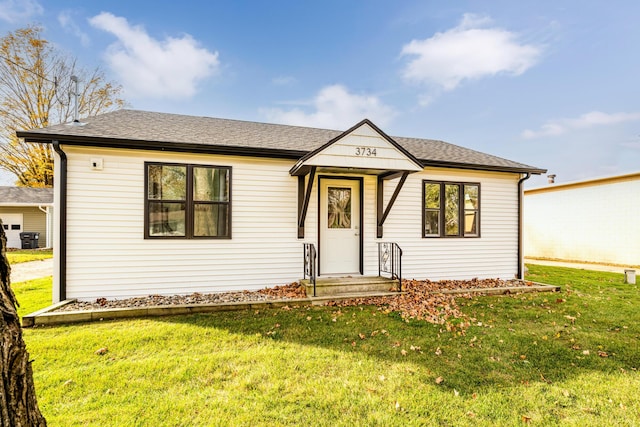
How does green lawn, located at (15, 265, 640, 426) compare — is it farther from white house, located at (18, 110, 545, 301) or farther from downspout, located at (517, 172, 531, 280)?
downspout, located at (517, 172, 531, 280)

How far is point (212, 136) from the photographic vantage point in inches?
264

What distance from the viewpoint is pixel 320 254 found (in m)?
7.04

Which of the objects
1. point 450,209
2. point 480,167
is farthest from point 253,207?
point 480,167

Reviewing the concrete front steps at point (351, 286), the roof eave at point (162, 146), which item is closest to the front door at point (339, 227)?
the concrete front steps at point (351, 286)

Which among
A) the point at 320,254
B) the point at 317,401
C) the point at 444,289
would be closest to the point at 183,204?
the point at 320,254

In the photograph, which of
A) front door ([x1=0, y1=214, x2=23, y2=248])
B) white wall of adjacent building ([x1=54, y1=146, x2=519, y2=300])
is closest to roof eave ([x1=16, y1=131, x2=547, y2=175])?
white wall of adjacent building ([x1=54, y1=146, x2=519, y2=300])

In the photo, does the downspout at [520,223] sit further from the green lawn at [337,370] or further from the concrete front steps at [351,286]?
the concrete front steps at [351,286]

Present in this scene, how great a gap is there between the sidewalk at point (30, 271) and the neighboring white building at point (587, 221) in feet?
70.0

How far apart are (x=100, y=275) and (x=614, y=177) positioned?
18.3 metres

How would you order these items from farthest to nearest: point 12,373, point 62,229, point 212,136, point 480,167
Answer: point 480,167
point 212,136
point 62,229
point 12,373

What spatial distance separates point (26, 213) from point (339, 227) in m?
22.1

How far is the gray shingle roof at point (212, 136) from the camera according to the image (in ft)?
18.3

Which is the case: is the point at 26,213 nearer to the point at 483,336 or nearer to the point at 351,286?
the point at 351,286

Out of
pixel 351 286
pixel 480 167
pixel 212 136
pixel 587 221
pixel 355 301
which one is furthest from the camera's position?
pixel 587 221
